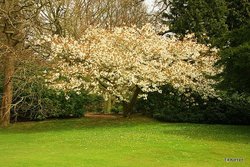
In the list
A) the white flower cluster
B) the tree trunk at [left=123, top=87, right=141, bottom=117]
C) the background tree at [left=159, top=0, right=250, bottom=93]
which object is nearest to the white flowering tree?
the white flower cluster

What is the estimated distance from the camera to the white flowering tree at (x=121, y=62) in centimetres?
2216

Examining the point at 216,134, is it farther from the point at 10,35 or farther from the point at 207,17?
the point at 207,17

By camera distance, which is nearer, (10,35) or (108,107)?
(10,35)

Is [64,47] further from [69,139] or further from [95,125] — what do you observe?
[69,139]

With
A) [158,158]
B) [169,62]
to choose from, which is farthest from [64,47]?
[158,158]

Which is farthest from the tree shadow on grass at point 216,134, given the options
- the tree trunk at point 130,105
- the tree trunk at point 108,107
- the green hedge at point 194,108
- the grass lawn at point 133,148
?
the tree trunk at point 108,107

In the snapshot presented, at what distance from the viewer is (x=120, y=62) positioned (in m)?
22.0

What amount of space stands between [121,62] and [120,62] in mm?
51

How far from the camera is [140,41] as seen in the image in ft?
74.5

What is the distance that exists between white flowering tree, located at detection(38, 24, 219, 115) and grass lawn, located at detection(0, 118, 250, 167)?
10.4 feet

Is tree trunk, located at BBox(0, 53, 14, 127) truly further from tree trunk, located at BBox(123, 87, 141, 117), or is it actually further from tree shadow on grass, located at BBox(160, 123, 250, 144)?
tree shadow on grass, located at BBox(160, 123, 250, 144)

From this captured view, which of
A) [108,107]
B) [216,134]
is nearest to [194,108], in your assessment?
[216,134]

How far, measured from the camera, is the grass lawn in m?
11.4

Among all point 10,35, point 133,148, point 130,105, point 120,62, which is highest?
point 10,35
